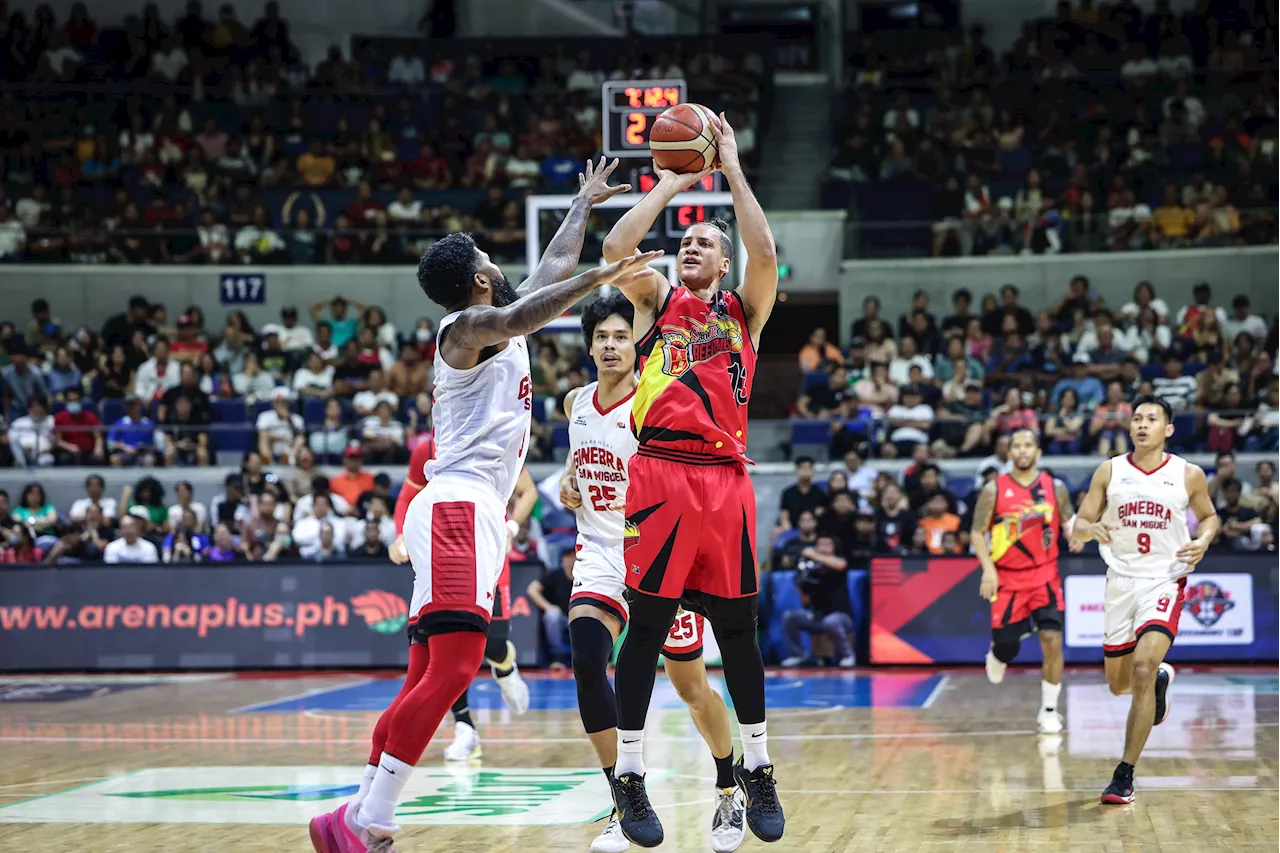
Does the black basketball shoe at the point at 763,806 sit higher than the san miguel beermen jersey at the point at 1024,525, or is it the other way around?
the san miguel beermen jersey at the point at 1024,525

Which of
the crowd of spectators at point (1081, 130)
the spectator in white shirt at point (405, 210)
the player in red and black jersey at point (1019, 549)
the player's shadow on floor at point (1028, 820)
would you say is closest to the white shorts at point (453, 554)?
the player's shadow on floor at point (1028, 820)

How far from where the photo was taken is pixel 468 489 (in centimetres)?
582

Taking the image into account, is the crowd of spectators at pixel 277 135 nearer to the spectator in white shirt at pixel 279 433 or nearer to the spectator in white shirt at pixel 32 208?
the spectator in white shirt at pixel 32 208

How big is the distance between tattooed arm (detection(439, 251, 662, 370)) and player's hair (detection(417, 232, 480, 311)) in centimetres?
9

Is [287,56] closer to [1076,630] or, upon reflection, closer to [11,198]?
[11,198]

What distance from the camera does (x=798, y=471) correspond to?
54.7 ft

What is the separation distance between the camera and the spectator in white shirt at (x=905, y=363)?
19.4m

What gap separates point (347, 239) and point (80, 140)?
17.2ft

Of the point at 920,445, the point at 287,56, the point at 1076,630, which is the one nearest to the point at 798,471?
the point at 920,445

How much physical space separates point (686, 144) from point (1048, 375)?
1412cm

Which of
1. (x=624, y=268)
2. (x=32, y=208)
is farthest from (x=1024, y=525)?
(x=32, y=208)

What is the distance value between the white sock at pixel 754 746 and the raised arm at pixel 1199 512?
3313 millimetres

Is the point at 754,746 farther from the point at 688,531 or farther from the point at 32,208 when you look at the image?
the point at 32,208

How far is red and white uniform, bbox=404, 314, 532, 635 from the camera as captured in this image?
5.68 meters
